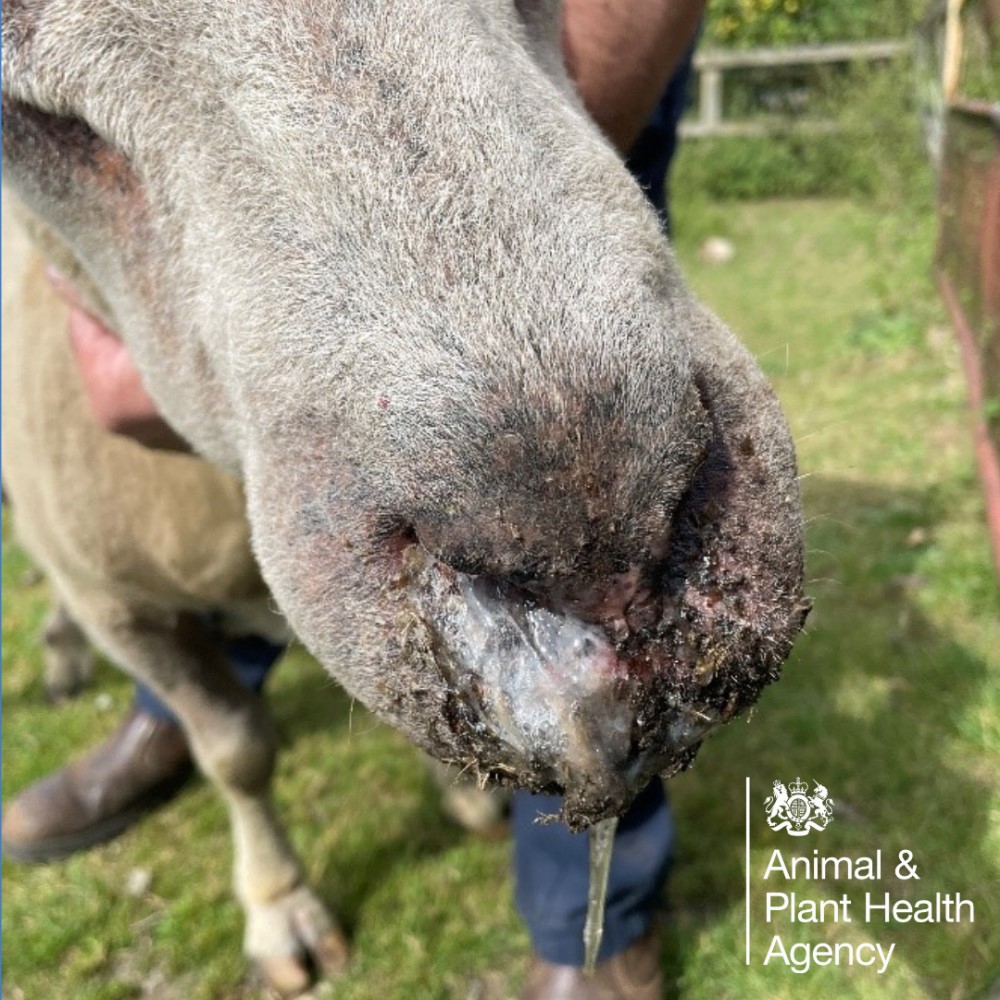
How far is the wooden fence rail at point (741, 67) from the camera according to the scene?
12.7 metres

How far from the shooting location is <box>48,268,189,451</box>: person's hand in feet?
7.17

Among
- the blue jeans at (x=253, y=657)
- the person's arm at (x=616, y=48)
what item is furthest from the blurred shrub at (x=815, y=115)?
the person's arm at (x=616, y=48)

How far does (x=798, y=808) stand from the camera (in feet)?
10.3

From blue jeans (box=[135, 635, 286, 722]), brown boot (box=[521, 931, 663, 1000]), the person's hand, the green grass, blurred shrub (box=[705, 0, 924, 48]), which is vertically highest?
the person's hand

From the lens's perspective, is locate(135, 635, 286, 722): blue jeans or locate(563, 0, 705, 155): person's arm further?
locate(135, 635, 286, 722): blue jeans

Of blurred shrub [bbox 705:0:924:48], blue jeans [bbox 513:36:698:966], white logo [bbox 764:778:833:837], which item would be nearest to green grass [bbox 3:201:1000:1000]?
white logo [bbox 764:778:833:837]

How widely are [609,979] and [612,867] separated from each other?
30cm

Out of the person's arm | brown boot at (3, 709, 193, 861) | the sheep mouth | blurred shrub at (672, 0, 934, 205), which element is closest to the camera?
the sheep mouth

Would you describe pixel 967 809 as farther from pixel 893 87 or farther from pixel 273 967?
pixel 893 87

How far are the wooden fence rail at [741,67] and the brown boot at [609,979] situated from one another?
11.3 m

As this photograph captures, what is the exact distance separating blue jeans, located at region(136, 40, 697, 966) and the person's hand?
1.27 meters

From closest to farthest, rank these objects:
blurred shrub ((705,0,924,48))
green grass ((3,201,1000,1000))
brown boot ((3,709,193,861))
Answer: green grass ((3,201,1000,1000)) → brown boot ((3,709,193,861)) → blurred shrub ((705,0,924,48))

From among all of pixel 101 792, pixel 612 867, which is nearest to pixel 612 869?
pixel 612 867

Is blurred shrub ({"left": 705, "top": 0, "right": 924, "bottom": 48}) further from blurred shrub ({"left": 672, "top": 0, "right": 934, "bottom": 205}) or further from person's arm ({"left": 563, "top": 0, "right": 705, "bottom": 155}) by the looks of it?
person's arm ({"left": 563, "top": 0, "right": 705, "bottom": 155})
